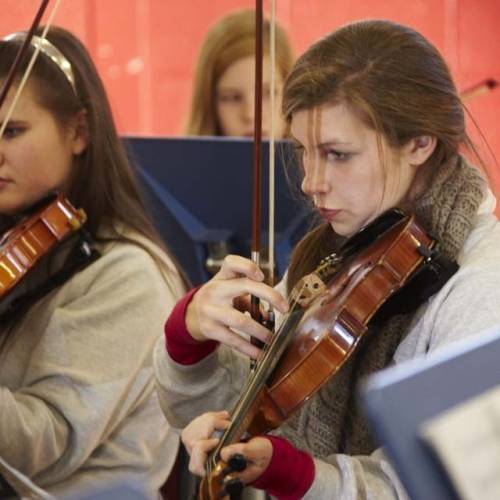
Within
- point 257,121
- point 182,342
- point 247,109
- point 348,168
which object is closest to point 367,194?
point 348,168

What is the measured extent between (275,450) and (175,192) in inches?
35.2

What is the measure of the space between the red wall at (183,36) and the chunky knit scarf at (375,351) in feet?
4.62

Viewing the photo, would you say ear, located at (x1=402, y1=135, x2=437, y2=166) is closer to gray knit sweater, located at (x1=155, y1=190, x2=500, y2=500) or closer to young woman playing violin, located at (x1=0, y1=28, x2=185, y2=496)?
gray knit sweater, located at (x1=155, y1=190, x2=500, y2=500)

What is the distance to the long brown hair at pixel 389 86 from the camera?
3.77 ft

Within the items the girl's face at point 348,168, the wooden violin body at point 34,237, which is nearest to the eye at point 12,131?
the wooden violin body at point 34,237

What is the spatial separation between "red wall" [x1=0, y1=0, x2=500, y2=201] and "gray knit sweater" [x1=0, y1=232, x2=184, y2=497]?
4.38ft

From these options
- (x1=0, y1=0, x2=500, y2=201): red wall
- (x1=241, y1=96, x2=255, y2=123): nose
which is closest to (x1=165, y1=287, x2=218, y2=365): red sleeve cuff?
(x1=241, y1=96, x2=255, y2=123): nose

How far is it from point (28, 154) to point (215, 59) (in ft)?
3.61

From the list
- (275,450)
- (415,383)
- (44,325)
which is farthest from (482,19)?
(415,383)

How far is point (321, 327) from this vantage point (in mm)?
1052

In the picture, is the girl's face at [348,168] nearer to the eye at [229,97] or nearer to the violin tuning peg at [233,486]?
the violin tuning peg at [233,486]

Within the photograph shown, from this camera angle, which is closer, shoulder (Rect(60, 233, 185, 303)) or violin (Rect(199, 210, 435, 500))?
violin (Rect(199, 210, 435, 500))

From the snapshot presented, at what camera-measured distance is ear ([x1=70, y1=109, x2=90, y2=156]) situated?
1.48 m

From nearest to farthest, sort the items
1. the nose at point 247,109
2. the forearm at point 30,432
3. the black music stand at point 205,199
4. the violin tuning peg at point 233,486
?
the violin tuning peg at point 233,486, the forearm at point 30,432, the black music stand at point 205,199, the nose at point 247,109
